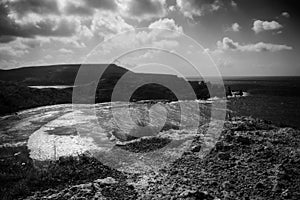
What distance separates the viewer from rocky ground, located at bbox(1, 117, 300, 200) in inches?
340

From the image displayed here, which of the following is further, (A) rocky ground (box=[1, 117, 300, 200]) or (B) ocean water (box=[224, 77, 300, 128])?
(B) ocean water (box=[224, 77, 300, 128])

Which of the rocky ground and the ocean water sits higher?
the rocky ground

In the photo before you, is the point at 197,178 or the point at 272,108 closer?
the point at 197,178

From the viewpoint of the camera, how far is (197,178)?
10.1 meters

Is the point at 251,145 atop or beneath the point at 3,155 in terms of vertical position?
atop

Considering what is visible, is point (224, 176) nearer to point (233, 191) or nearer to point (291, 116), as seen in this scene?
point (233, 191)

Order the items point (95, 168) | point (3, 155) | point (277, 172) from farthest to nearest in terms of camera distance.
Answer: point (3, 155)
point (95, 168)
point (277, 172)

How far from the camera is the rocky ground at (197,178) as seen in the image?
8648 mm

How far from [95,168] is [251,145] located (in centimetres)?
944

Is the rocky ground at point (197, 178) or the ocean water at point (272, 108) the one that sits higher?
the rocky ground at point (197, 178)

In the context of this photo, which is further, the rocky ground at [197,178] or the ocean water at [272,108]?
the ocean water at [272,108]

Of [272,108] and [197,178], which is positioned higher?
[197,178]

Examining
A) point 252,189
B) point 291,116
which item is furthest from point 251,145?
point 291,116

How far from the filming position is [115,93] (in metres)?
67.9
